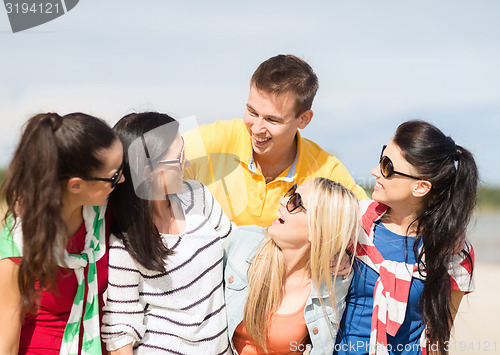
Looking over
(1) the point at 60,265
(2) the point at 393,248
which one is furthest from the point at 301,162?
(1) the point at 60,265

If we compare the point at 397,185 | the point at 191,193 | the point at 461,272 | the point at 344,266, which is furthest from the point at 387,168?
the point at 191,193

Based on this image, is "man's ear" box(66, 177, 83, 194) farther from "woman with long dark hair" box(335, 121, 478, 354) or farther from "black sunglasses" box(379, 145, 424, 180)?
"black sunglasses" box(379, 145, 424, 180)

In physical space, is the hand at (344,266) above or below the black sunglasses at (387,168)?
below

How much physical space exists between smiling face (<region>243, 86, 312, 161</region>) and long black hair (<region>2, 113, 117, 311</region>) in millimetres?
1734

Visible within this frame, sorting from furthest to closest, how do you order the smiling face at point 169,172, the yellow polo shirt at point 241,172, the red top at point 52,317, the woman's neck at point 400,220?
the yellow polo shirt at point 241,172 → the woman's neck at point 400,220 → the smiling face at point 169,172 → the red top at point 52,317

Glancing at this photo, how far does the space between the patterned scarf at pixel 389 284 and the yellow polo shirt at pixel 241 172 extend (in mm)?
811

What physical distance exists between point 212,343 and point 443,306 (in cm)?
149

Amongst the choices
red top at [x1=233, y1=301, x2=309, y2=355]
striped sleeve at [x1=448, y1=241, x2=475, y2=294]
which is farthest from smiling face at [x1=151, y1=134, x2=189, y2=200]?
striped sleeve at [x1=448, y1=241, x2=475, y2=294]

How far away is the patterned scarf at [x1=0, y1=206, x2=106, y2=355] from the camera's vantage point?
2.91m

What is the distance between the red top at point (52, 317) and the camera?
2.88 meters

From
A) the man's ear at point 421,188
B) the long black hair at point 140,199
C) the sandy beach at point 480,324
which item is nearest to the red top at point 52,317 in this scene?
the long black hair at point 140,199

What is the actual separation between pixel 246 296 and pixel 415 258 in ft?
3.80

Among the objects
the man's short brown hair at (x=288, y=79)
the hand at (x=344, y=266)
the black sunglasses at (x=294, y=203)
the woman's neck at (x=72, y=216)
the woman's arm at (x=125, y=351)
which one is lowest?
the woman's arm at (x=125, y=351)

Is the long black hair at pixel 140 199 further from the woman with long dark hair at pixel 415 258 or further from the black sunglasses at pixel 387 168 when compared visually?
the black sunglasses at pixel 387 168
